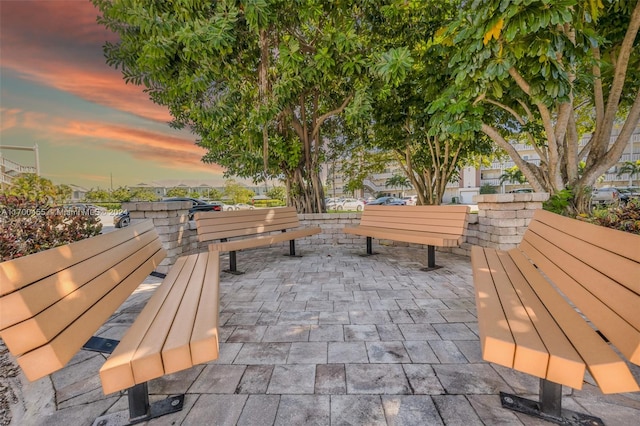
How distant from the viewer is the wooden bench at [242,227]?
4230mm

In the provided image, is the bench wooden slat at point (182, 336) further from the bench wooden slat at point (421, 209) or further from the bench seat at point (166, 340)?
the bench wooden slat at point (421, 209)

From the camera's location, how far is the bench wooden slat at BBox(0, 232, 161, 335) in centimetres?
103

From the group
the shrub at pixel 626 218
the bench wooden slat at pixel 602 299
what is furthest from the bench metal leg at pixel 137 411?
the shrub at pixel 626 218

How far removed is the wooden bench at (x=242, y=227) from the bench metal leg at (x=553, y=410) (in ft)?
11.8

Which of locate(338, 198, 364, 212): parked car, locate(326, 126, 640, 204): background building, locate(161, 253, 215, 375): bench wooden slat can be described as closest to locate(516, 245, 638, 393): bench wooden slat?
locate(161, 253, 215, 375): bench wooden slat

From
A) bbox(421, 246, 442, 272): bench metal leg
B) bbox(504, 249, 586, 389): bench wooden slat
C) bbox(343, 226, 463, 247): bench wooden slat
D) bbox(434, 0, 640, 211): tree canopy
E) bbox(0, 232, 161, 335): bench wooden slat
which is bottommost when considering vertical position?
bbox(421, 246, 442, 272): bench metal leg

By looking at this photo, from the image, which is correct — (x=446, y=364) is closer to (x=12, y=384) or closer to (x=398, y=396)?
(x=398, y=396)

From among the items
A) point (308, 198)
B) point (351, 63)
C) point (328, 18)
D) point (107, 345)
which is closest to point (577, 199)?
point (351, 63)

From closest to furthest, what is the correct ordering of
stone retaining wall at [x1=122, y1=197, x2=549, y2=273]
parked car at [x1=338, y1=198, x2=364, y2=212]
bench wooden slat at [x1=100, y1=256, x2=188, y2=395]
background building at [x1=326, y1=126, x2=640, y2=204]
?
bench wooden slat at [x1=100, y1=256, x2=188, y2=395] < stone retaining wall at [x1=122, y1=197, x2=549, y2=273] < parked car at [x1=338, y1=198, x2=364, y2=212] < background building at [x1=326, y1=126, x2=640, y2=204]

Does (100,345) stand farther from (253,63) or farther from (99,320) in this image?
(253,63)

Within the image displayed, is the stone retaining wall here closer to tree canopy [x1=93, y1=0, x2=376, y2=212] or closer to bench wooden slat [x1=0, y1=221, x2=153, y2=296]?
tree canopy [x1=93, y1=0, x2=376, y2=212]

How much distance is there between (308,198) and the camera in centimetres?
718

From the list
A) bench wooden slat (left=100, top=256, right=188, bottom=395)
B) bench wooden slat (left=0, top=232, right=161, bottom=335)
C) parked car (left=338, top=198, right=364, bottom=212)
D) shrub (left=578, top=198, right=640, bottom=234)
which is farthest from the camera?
parked car (left=338, top=198, right=364, bottom=212)

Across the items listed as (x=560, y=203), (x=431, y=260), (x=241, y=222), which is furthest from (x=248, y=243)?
(x=560, y=203)
